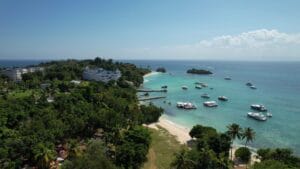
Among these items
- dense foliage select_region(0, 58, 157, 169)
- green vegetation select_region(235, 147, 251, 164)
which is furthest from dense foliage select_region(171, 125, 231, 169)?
dense foliage select_region(0, 58, 157, 169)

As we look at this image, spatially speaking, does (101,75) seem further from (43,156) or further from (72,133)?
(43,156)

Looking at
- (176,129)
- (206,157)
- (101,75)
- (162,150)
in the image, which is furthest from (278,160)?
(101,75)

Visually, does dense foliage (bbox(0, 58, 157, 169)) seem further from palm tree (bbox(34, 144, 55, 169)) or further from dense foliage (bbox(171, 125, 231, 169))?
dense foliage (bbox(171, 125, 231, 169))

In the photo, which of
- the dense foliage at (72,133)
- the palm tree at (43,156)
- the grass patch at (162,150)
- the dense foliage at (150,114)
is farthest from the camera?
the dense foliage at (150,114)

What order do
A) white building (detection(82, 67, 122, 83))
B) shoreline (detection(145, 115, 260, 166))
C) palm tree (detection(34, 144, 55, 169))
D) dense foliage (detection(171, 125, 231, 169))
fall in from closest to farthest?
dense foliage (detection(171, 125, 231, 169))
palm tree (detection(34, 144, 55, 169))
shoreline (detection(145, 115, 260, 166))
white building (detection(82, 67, 122, 83))

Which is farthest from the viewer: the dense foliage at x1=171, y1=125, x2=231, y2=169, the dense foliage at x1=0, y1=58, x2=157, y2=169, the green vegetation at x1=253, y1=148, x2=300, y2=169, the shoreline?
the shoreline

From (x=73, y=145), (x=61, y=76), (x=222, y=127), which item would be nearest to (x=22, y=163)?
(x=73, y=145)

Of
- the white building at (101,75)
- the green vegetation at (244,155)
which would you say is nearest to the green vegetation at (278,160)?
the green vegetation at (244,155)

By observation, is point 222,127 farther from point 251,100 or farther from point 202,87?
point 202,87

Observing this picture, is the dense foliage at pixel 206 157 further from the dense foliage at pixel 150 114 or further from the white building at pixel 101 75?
the white building at pixel 101 75
